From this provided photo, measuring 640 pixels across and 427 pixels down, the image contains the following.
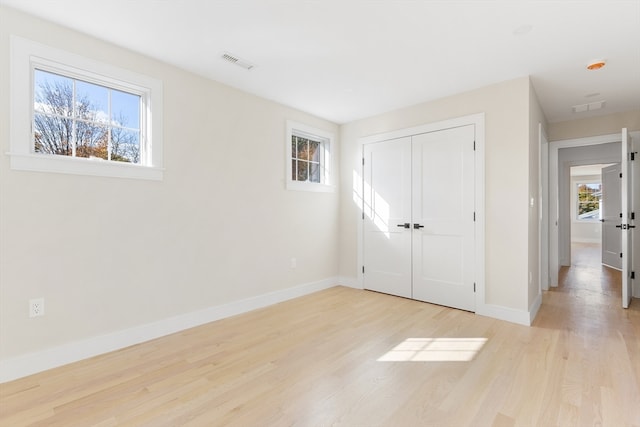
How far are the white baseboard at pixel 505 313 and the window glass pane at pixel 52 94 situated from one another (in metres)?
→ 4.35

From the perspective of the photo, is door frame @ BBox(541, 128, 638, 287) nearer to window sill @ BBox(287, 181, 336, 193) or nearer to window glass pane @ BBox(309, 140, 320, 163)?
window sill @ BBox(287, 181, 336, 193)

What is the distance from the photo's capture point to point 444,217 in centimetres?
381

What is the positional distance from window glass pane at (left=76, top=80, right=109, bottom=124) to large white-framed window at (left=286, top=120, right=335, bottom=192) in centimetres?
203

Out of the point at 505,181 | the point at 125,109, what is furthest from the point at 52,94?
the point at 505,181

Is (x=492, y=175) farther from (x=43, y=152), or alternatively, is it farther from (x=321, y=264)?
(x=43, y=152)

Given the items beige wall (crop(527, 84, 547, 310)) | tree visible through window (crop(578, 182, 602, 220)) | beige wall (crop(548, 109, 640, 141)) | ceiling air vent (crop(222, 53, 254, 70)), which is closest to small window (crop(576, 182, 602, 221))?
tree visible through window (crop(578, 182, 602, 220))

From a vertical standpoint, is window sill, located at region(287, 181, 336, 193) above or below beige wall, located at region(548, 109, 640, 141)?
below

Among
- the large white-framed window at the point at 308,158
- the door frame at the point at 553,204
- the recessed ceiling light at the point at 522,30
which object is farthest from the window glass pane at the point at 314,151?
the door frame at the point at 553,204

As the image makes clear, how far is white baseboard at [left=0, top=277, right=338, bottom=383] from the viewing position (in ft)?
7.14

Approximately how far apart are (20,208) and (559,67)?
4.68m

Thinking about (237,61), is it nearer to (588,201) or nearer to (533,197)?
(533,197)

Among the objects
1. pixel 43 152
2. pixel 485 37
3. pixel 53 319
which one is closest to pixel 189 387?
pixel 53 319

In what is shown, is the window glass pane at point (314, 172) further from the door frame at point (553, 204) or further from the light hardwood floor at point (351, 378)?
the door frame at point (553, 204)

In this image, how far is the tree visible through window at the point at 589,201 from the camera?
35.4 ft
